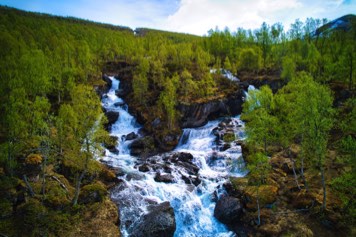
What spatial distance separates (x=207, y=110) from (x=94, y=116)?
4225 cm

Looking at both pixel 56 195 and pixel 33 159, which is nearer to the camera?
pixel 56 195

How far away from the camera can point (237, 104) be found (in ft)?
234

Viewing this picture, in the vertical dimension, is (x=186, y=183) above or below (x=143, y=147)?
below

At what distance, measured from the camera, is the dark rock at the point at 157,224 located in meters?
27.1

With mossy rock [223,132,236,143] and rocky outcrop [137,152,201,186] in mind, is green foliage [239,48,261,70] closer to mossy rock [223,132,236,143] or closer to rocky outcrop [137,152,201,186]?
mossy rock [223,132,236,143]

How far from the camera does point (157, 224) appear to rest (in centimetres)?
2784

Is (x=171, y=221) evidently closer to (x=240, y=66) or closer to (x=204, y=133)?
(x=204, y=133)

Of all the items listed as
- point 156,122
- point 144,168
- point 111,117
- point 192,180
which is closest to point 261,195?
point 192,180

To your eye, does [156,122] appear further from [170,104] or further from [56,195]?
[56,195]

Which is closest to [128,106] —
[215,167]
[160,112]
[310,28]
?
[160,112]

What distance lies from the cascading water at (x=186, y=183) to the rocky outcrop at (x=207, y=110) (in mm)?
4844

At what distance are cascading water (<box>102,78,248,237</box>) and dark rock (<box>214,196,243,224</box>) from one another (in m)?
0.80

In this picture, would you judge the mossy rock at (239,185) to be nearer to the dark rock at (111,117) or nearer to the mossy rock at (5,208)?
the mossy rock at (5,208)

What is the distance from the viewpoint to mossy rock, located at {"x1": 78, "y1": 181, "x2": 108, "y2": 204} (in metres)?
30.8
